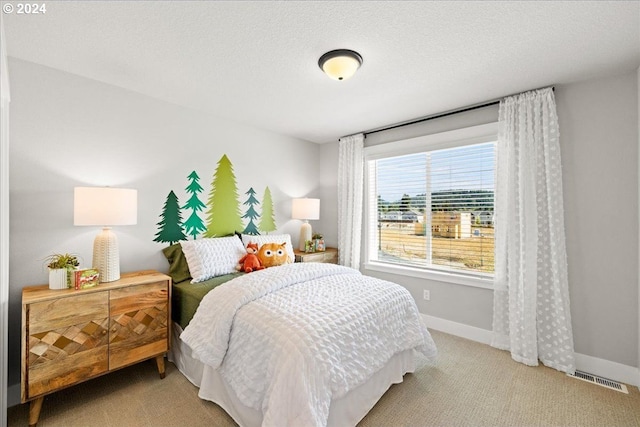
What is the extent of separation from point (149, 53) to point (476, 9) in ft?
6.94

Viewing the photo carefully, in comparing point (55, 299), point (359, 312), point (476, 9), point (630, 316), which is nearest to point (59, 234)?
point (55, 299)

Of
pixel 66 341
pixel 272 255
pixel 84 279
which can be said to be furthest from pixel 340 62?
pixel 66 341

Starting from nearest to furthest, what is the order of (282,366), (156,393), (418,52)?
(282,366)
(418,52)
(156,393)

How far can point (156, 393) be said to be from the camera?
2.13m

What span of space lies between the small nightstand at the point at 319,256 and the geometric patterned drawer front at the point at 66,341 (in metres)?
2.09

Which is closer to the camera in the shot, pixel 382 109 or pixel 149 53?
pixel 149 53

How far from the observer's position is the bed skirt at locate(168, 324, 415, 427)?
1675mm

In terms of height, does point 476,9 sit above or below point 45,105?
above

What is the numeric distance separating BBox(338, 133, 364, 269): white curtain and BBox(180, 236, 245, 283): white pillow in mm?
1603

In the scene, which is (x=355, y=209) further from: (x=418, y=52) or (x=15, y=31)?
(x=15, y=31)

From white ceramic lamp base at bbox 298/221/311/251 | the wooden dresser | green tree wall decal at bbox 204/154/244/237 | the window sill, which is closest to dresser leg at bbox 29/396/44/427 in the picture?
the wooden dresser

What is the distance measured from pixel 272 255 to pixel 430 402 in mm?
1853

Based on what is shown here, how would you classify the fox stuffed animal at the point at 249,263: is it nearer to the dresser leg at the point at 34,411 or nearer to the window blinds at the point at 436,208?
the dresser leg at the point at 34,411

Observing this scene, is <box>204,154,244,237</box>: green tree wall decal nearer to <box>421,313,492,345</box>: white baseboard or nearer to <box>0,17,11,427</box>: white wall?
<box>0,17,11,427</box>: white wall
